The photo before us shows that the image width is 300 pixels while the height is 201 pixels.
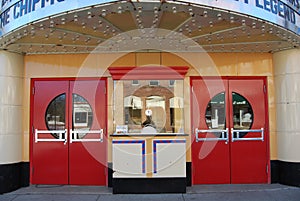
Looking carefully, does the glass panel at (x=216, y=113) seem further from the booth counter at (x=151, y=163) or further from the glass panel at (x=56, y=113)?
the glass panel at (x=56, y=113)

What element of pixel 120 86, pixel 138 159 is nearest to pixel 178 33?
pixel 120 86

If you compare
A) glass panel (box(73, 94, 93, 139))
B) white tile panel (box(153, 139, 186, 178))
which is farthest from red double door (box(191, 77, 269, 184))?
glass panel (box(73, 94, 93, 139))

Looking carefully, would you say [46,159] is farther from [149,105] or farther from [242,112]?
[242,112]

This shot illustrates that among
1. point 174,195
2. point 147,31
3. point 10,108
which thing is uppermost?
point 147,31

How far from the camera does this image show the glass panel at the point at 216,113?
234 inches

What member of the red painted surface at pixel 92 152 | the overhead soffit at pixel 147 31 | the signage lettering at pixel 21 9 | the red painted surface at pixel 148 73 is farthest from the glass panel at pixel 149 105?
the signage lettering at pixel 21 9

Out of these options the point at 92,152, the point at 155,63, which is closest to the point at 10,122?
the point at 92,152

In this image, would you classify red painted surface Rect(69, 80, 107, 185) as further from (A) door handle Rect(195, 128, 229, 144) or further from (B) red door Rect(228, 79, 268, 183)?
(B) red door Rect(228, 79, 268, 183)

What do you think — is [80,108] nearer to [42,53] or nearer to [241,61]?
[42,53]

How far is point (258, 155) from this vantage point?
5.88 meters

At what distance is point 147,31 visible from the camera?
14.5 feet

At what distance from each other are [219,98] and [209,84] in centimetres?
34

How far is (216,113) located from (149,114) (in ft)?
4.26

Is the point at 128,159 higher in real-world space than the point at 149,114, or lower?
lower
